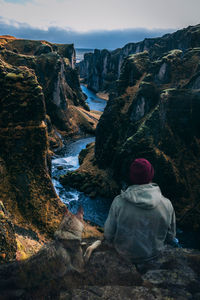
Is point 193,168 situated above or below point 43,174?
below

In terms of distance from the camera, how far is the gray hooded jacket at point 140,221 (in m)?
6.36

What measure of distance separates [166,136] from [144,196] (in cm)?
4511

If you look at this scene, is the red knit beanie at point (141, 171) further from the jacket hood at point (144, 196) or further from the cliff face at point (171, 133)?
the cliff face at point (171, 133)

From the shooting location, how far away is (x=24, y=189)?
26.2m

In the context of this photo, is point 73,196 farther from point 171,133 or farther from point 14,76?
point 14,76

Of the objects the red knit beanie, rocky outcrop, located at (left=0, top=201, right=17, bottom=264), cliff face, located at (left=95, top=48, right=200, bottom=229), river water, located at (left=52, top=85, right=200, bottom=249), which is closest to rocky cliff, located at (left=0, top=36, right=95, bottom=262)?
rocky outcrop, located at (left=0, top=201, right=17, bottom=264)

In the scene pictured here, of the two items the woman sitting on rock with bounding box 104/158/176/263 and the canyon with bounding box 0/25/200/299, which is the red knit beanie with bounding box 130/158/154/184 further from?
the canyon with bounding box 0/25/200/299

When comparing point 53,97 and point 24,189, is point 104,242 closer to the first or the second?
point 24,189

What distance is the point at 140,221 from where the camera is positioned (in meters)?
6.49

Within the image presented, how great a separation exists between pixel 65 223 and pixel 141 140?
42.3 metres

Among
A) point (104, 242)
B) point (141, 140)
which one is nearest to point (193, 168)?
point (141, 140)

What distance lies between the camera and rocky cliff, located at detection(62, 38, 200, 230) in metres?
45.9

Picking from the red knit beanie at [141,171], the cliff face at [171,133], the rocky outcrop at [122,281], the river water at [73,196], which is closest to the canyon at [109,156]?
the rocky outcrop at [122,281]

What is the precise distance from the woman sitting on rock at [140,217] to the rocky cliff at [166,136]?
4045 cm
